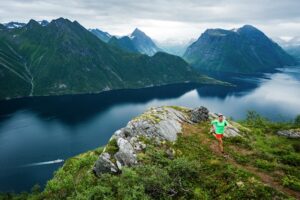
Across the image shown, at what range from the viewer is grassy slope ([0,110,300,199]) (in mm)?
27094

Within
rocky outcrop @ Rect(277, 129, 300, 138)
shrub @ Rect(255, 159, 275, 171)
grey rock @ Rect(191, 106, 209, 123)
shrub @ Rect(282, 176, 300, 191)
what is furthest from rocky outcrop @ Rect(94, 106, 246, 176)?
shrub @ Rect(282, 176, 300, 191)

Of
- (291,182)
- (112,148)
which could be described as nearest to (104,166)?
(112,148)

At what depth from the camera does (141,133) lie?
40.8 meters

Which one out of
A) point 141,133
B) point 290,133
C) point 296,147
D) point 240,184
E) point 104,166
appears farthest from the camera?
point 290,133

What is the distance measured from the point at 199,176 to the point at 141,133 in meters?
12.8

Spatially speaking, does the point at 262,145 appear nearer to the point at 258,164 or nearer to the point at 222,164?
the point at 258,164

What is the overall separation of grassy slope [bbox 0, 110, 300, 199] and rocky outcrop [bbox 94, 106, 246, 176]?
1.36m

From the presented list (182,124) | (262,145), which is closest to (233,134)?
(262,145)

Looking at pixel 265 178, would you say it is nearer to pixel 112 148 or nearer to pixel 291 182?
pixel 291 182

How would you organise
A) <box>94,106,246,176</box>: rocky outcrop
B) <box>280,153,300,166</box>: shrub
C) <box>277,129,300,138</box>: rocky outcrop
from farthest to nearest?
<box>277,129,300,138</box>: rocky outcrop < <box>94,106,246,176</box>: rocky outcrop < <box>280,153,300,166</box>: shrub

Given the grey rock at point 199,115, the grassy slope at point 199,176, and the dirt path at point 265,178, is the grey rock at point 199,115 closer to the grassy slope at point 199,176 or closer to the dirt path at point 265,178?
the grassy slope at point 199,176

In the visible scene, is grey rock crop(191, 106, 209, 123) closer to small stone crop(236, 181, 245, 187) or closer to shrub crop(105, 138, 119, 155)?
shrub crop(105, 138, 119, 155)

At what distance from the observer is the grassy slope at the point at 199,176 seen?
27.1 m

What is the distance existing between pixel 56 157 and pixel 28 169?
1799 centimetres
